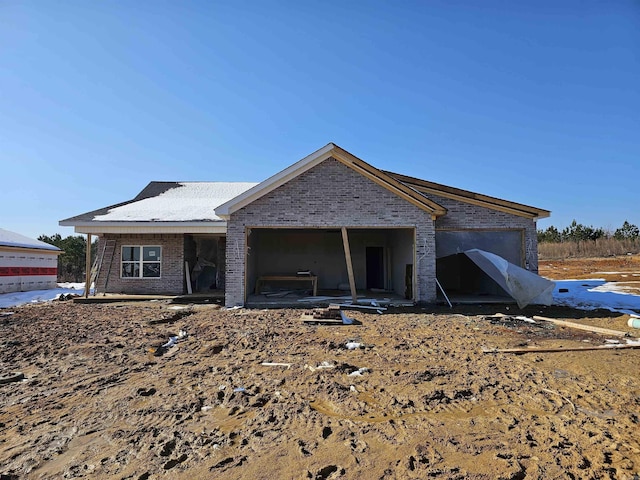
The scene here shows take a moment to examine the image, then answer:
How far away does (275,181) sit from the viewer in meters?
12.4

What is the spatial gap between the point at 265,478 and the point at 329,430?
3.06ft

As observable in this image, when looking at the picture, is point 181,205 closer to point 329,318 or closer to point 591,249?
point 329,318

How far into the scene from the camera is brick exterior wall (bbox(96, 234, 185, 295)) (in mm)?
15844

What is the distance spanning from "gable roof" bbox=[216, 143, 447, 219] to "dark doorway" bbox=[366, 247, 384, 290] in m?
6.23

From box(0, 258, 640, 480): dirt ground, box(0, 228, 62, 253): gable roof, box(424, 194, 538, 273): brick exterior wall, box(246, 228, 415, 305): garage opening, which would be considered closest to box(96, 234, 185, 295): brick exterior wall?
box(246, 228, 415, 305): garage opening

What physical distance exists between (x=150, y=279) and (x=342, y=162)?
9.77 metres

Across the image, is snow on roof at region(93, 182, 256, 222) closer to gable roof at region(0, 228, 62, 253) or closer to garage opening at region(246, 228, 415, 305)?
garage opening at region(246, 228, 415, 305)

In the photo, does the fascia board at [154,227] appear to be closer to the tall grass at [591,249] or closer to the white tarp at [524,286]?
the white tarp at [524,286]

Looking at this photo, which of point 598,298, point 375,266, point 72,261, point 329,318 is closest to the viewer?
point 329,318

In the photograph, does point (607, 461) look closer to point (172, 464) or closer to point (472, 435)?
point (472, 435)

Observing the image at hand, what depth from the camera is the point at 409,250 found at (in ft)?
46.2

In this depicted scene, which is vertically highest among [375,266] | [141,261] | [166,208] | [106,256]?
[166,208]

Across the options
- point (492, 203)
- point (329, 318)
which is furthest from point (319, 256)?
point (329, 318)

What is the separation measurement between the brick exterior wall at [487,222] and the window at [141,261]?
38.7 ft
